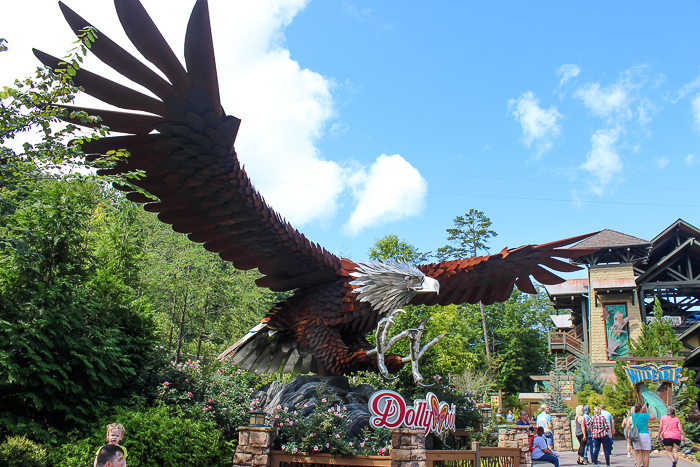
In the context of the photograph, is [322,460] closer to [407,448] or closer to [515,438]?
[407,448]

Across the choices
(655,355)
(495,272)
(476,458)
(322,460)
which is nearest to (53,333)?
(322,460)

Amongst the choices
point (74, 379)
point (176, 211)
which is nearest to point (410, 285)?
point (176, 211)

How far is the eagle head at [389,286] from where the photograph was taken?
26.2 ft

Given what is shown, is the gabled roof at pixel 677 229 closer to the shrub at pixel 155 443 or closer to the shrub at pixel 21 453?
the shrub at pixel 155 443

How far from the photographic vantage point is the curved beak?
7973 millimetres

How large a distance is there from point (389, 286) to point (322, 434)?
2.55 metres

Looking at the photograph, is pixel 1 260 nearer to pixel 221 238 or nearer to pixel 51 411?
pixel 51 411

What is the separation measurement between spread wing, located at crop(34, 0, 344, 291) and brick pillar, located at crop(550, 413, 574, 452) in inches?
469

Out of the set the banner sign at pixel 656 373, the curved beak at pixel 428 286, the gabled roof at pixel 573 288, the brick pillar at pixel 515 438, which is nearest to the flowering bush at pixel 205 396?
the curved beak at pixel 428 286

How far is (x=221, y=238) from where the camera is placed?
7633 mm

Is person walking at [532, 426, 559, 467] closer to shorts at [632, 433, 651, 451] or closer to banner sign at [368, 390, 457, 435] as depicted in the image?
shorts at [632, 433, 651, 451]

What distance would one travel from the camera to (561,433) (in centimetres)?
1574

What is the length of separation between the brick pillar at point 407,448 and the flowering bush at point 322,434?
38 cm

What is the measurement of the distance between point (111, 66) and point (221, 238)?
292 centimetres
